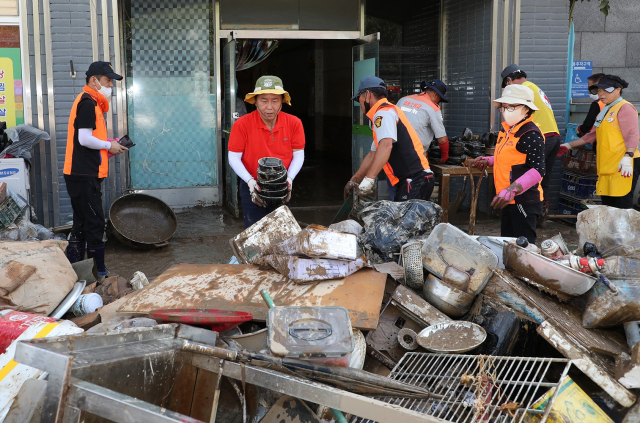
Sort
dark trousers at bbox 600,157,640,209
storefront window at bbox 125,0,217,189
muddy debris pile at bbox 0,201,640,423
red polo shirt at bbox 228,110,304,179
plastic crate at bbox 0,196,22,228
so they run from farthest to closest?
storefront window at bbox 125,0,217,189 < dark trousers at bbox 600,157,640,209 < plastic crate at bbox 0,196,22,228 < red polo shirt at bbox 228,110,304,179 < muddy debris pile at bbox 0,201,640,423

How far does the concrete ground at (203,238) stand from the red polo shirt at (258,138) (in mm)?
1494

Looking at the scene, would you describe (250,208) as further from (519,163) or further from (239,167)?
(519,163)

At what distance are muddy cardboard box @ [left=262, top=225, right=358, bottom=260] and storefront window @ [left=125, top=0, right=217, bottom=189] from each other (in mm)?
4971

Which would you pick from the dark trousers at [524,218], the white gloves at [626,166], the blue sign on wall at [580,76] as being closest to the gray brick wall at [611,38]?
the blue sign on wall at [580,76]

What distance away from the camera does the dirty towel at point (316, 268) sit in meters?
3.03

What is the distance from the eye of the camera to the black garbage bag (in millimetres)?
3646

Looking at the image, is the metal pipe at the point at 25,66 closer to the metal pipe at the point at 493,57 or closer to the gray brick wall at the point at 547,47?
the metal pipe at the point at 493,57

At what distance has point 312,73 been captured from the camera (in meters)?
14.8

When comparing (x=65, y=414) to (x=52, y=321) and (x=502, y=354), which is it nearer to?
(x=52, y=321)

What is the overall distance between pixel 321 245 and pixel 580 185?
4.94 meters

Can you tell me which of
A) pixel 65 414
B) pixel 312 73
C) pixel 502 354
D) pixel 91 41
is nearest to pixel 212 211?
pixel 91 41

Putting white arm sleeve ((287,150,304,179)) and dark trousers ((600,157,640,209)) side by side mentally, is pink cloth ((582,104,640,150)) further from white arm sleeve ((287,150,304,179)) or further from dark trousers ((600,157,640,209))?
white arm sleeve ((287,150,304,179))

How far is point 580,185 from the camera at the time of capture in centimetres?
692

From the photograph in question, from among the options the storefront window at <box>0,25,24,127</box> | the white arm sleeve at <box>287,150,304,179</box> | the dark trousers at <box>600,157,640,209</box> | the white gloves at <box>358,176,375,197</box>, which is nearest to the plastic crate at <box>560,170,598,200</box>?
the dark trousers at <box>600,157,640,209</box>
